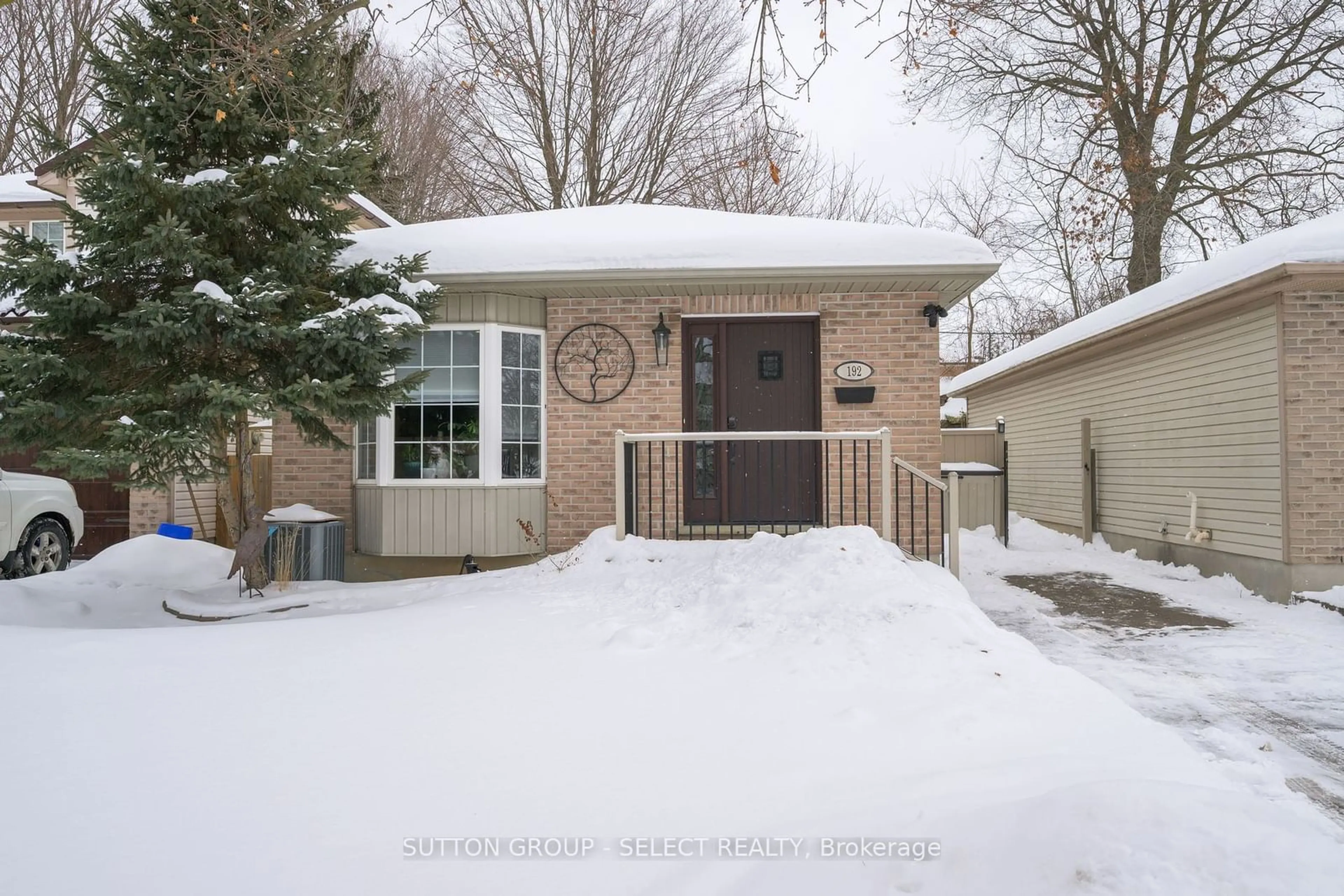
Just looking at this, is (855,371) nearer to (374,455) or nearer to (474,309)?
(474,309)

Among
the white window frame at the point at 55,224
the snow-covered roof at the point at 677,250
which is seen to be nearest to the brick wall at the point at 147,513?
the snow-covered roof at the point at 677,250

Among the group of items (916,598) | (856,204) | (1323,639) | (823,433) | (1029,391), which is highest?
(856,204)

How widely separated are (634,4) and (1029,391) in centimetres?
1002

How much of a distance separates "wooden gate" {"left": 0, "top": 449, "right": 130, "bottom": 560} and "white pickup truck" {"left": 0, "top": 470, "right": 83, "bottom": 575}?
4.46 feet

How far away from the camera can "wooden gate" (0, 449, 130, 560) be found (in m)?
9.34

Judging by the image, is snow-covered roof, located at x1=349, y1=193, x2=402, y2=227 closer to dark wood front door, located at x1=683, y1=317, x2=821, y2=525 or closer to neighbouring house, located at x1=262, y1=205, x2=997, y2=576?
neighbouring house, located at x1=262, y1=205, x2=997, y2=576

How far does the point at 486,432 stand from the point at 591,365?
1.11 m

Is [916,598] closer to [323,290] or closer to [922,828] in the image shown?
[922,828]

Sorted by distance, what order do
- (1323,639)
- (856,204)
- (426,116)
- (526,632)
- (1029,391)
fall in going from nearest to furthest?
(526,632), (1323,639), (1029,391), (426,116), (856,204)

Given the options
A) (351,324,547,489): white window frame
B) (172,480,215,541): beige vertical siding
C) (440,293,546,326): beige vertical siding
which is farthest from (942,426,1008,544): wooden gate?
(172,480,215,541): beige vertical siding

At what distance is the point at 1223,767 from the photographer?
3.19m

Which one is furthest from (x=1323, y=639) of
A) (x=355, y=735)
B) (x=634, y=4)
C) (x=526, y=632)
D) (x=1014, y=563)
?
(x=634, y=4)

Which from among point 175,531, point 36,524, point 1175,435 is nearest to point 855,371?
point 1175,435

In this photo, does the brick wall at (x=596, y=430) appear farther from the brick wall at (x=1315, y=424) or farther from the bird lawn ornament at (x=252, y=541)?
the brick wall at (x=1315, y=424)
